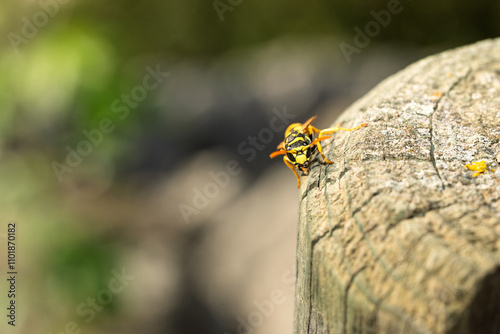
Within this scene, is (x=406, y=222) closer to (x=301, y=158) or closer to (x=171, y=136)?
(x=301, y=158)

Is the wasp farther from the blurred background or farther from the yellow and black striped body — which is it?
A: the blurred background

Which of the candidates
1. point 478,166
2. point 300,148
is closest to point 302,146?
point 300,148

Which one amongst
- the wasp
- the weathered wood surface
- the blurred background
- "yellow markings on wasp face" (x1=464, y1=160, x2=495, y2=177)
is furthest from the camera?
the blurred background

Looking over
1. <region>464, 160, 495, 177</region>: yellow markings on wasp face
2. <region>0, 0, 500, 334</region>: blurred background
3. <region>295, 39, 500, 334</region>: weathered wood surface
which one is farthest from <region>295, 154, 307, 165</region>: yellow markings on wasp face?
<region>0, 0, 500, 334</region>: blurred background

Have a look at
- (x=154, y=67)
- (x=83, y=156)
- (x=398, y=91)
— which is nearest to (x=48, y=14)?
(x=154, y=67)

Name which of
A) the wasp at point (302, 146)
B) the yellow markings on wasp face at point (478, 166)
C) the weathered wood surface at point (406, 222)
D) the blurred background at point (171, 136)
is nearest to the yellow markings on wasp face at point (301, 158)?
the wasp at point (302, 146)

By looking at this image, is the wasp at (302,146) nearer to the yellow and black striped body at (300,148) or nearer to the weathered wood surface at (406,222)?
the yellow and black striped body at (300,148)
